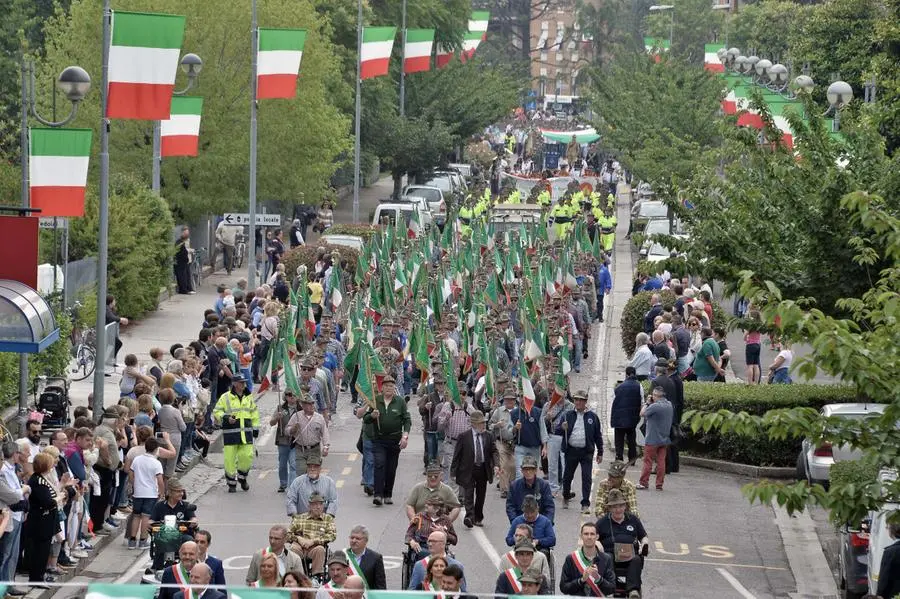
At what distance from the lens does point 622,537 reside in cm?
1557

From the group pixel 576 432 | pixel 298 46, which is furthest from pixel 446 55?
pixel 576 432

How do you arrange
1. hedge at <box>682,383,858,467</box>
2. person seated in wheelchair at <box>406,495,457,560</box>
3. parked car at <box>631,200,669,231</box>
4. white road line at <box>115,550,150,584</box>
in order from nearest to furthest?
1. person seated in wheelchair at <box>406,495,457,560</box>
2. white road line at <box>115,550,150,584</box>
3. hedge at <box>682,383,858,467</box>
4. parked car at <box>631,200,669,231</box>

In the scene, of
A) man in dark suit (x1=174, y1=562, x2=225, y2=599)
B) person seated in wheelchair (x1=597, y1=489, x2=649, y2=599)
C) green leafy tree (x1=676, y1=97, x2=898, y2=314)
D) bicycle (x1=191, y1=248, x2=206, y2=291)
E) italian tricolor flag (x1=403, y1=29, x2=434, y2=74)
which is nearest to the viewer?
man in dark suit (x1=174, y1=562, x2=225, y2=599)

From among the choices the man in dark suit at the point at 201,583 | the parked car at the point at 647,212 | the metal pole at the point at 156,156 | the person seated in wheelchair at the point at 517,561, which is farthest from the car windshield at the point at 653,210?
the man in dark suit at the point at 201,583

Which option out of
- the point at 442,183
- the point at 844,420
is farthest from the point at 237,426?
the point at 442,183

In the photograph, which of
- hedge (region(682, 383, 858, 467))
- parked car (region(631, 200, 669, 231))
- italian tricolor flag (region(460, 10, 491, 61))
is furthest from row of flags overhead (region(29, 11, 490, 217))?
italian tricolor flag (region(460, 10, 491, 61))

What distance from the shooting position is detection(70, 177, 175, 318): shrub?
34.8m

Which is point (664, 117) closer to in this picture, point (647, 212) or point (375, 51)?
point (647, 212)

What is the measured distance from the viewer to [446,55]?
72062mm

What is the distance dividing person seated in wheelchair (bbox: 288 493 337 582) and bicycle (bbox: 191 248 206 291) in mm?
26648

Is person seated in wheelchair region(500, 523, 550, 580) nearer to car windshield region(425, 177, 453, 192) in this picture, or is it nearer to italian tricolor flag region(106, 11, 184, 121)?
italian tricolor flag region(106, 11, 184, 121)

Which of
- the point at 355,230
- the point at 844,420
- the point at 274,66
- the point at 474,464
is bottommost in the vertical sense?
the point at 474,464

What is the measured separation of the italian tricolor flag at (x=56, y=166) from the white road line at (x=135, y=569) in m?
4.98

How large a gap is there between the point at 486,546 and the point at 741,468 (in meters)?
5.90
